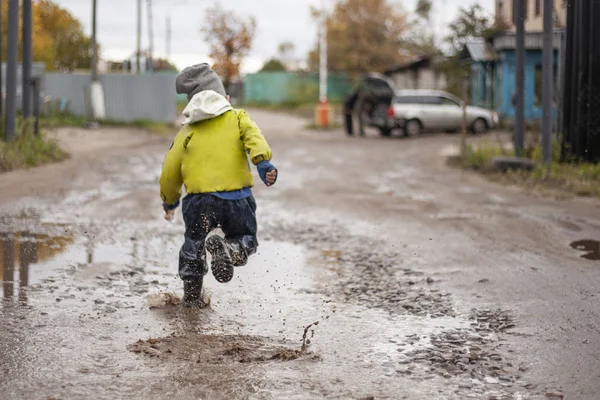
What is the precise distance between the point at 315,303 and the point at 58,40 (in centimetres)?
4164

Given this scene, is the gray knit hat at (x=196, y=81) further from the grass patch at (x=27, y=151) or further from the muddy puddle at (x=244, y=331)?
the grass patch at (x=27, y=151)

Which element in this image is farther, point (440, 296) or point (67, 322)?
point (440, 296)

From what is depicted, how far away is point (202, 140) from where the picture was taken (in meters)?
6.02

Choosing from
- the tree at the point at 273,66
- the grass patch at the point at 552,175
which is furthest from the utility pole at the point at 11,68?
the tree at the point at 273,66

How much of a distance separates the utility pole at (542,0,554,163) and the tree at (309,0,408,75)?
155ft

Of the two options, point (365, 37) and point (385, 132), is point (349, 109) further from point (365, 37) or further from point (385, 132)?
point (365, 37)

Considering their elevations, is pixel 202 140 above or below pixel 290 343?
above

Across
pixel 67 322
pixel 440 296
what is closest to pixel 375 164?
pixel 440 296

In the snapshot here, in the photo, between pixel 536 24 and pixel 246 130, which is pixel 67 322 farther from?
pixel 536 24

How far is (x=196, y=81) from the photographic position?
621 centimetres

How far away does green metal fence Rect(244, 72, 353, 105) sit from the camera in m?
60.1

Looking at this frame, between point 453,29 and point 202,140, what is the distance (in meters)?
31.8

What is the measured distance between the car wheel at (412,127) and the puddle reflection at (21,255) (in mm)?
22365

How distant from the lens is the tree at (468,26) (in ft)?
116
